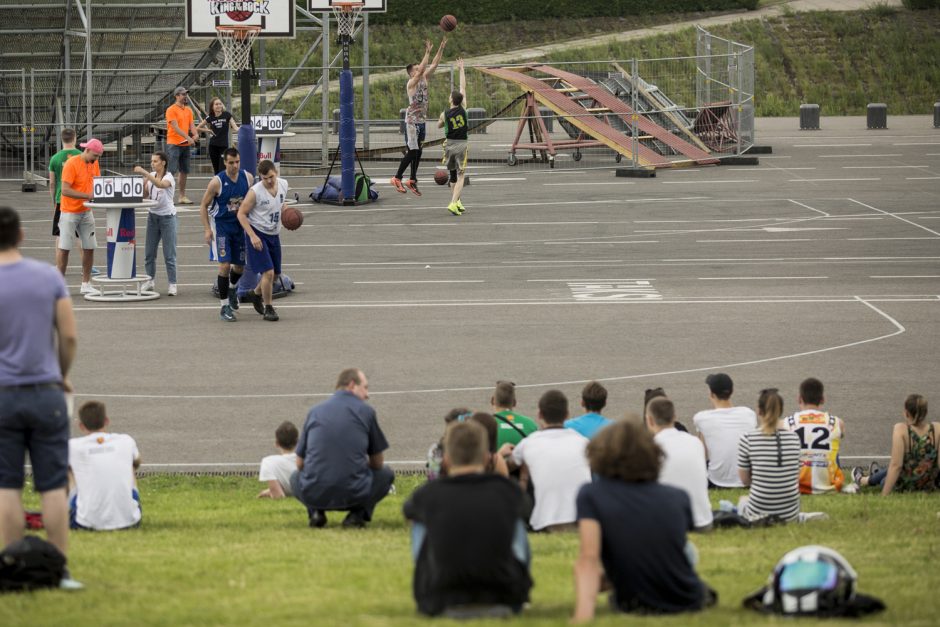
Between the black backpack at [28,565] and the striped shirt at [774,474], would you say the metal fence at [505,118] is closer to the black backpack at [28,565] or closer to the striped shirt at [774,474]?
the striped shirt at [774,474]

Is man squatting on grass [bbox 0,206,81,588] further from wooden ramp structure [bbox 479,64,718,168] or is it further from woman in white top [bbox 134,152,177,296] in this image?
wooden ramp structure [bbox 479,64,718,168]

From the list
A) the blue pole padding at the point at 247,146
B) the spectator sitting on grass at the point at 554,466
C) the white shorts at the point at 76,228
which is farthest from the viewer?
the blue pole padding at the point at 247,146

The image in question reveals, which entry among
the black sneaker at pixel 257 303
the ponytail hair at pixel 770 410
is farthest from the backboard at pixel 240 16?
the ponytail hair at pixel 770 410

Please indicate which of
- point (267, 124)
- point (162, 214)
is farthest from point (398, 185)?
point (162, 214)

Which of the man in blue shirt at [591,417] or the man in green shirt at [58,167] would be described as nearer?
the man in blue shirt at [591,417]

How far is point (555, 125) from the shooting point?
45.6m

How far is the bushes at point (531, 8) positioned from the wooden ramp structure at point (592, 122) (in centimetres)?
2640

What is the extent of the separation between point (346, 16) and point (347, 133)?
2448 millimetres

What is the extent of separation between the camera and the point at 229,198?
18984 millimetres

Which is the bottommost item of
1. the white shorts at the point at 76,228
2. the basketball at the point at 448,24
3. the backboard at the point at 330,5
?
the white shorts at the point at 76,228

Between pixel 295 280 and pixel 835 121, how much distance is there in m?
34.3

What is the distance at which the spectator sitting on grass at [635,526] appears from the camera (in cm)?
679

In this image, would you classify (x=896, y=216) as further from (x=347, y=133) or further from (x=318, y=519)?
(x=318, y=519)

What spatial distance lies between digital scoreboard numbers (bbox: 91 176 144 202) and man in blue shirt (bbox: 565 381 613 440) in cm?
1073
